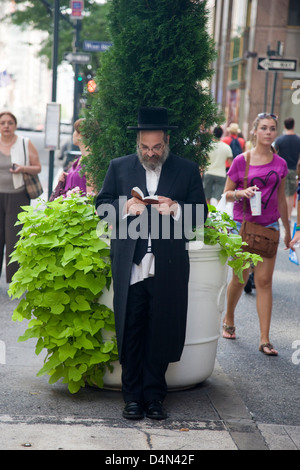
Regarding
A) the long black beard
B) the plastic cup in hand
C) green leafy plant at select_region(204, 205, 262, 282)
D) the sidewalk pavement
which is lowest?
the sidewalk pavement

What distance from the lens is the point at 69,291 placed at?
5.18m

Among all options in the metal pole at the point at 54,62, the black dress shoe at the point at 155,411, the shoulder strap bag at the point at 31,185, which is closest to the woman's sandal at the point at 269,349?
the black dress shoe at the point at 155,411

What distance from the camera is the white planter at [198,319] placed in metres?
5.34

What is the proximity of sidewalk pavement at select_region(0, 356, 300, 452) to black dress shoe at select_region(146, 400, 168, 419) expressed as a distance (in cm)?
4

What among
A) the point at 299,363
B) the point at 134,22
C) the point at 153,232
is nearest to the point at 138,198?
the point at 153,232

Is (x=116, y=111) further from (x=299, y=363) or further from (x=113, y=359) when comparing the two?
(x=299, y=363)

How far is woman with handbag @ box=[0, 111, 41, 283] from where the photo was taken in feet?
29.2

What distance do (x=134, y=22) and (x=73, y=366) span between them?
2367mm

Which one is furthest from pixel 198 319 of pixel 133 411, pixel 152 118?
pixel 152 118

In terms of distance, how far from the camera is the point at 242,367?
6.34m

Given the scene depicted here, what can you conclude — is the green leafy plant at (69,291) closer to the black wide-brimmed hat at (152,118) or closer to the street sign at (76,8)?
the black wide-brimmed hat at (152,118)

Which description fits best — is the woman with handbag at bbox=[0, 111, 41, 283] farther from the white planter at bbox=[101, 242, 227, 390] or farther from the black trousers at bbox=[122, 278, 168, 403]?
the black trousers at bbox=[122, 278, 168, 403]

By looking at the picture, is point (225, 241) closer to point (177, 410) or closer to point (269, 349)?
point (177, 410)

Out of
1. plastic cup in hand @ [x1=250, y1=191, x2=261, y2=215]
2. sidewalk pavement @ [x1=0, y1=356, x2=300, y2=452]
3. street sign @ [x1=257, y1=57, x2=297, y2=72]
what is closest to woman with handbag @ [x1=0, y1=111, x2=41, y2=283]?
plastic cup in hand @ [x1=250, y1=191, x2=261, y2=215]
